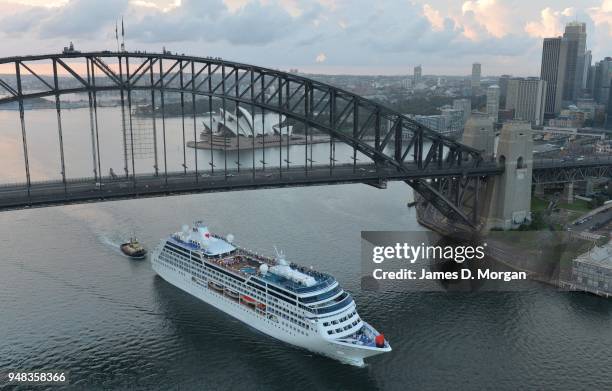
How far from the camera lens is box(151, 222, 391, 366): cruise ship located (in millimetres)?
22047

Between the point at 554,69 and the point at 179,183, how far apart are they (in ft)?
467

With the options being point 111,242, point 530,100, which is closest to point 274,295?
point 111,242

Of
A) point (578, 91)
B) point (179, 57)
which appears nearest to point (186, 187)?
point (179, 57)

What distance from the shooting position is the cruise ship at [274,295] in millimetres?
22047

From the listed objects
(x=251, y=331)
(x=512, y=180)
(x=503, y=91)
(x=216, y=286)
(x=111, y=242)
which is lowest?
(x=251, y=331)

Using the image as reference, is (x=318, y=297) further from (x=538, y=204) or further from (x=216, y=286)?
(x=538, y=204)

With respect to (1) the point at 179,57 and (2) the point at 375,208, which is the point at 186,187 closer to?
(1) the point at 179,57

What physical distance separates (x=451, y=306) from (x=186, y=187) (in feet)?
44.6

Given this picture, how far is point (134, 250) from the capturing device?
32.6 metres

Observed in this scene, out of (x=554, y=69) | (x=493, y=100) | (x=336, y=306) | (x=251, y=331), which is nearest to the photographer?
(x=336, y=306)

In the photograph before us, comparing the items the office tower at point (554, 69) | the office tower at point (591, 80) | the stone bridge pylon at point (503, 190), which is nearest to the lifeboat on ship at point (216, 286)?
the stone bridge pylon at point (503, 190)

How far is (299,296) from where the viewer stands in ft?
74.5

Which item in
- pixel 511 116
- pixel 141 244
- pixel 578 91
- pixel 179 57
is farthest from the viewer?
Result: pixel 578 91

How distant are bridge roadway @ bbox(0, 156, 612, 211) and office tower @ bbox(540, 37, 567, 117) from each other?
373 ft
